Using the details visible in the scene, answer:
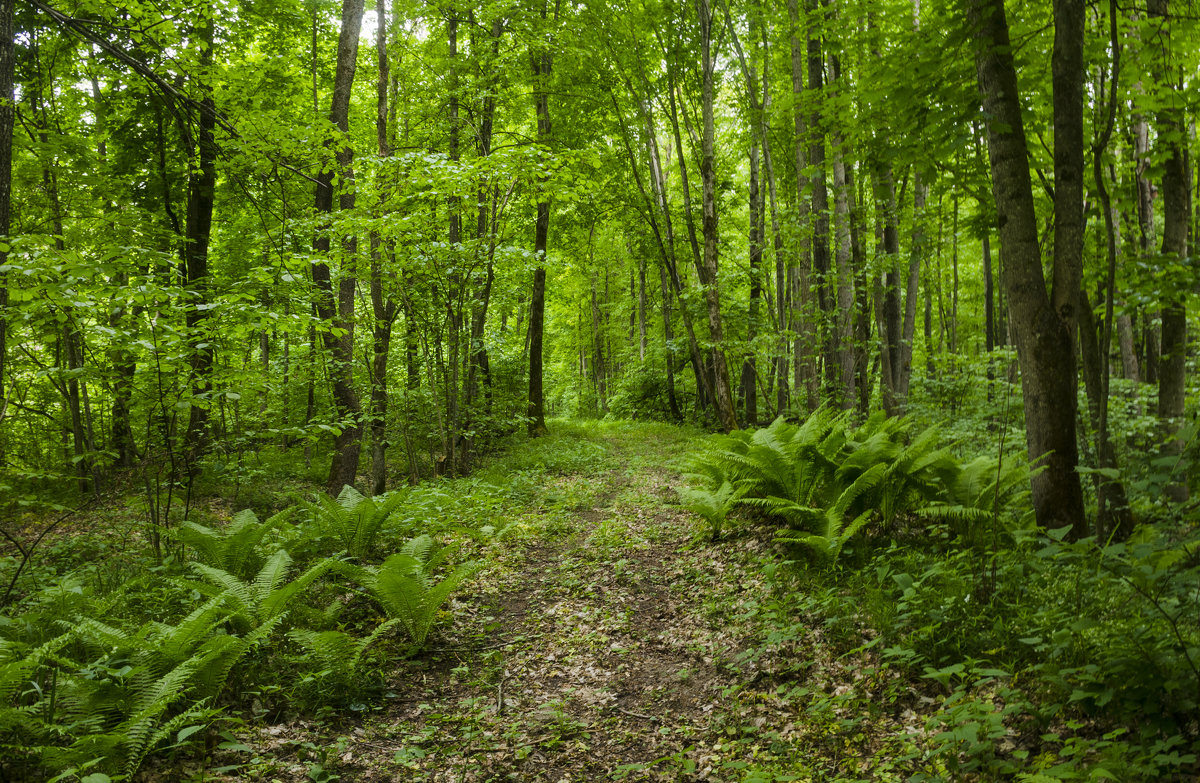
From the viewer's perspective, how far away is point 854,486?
5.06 metres

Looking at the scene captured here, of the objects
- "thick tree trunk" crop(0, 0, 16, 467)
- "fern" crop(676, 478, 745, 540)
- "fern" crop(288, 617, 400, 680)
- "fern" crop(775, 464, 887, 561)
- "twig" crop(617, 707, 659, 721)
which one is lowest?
"twig" crop(617, 707, 659, 721)

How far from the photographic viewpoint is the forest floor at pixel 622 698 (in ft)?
10.2

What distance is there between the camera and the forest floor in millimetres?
3115

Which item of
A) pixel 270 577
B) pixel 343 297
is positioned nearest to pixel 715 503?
pixel 270 577

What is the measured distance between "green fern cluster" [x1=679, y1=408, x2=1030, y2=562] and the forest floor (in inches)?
21.2

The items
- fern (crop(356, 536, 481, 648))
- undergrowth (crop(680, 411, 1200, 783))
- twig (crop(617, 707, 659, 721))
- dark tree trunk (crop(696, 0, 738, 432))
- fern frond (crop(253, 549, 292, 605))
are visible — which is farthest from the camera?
dark tree trunk (crop(696, 0, 738, 432))

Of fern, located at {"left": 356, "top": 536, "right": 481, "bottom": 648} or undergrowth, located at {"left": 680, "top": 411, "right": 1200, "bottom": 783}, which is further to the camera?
fern, located at {"left": 356, "top": 536, "right": 481, "bottom": 648}

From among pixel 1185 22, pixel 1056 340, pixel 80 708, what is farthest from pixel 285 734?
pixel 1185 22

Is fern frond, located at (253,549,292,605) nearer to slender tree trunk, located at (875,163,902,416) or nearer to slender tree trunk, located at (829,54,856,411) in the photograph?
slender tree trunk, located at (829,54,856,411)

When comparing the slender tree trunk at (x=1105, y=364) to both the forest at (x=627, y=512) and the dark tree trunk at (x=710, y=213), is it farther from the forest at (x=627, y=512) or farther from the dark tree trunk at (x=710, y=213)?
the dark tree trunk at (x=710, y=213)

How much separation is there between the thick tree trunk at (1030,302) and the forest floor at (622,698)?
6.03ft

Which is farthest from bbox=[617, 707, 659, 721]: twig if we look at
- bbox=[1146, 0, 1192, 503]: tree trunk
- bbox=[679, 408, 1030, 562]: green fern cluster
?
bbox=[1146, 0, 1192, 503]: tree trunk

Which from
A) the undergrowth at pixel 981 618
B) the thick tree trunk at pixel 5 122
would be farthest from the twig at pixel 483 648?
the thick tree trunk at pixel 5 122

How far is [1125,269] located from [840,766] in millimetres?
4558
